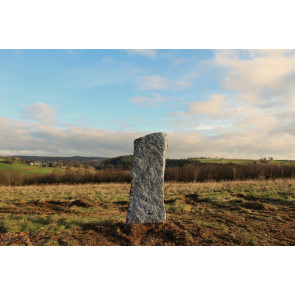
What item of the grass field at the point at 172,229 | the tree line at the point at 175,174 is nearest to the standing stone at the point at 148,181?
the grass field at the point at 172,229

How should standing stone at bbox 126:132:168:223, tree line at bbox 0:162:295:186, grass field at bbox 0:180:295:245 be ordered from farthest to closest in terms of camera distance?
1. tree line at bbox 0:162:295:186
2. standing stone at bbox 126:132:168:223
3. grass field at bbox 0:180:295:245

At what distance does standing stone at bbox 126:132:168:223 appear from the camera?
6438 millimetres

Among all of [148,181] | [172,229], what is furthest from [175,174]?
[172,229]

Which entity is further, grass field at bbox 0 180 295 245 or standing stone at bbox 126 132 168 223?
standing stone at bbox 126 132 168 223

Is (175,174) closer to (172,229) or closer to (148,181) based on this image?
(148,181)

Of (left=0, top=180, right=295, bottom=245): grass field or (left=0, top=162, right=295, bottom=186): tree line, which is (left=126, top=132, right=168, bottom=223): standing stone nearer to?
(left=0, top=180, right=295, bottom=245): grass field

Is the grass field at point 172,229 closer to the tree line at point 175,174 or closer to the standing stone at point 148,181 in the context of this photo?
the standing stone at point 148,181

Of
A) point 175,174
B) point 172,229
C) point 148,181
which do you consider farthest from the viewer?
point 175,174

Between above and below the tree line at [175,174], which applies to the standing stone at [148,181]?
above

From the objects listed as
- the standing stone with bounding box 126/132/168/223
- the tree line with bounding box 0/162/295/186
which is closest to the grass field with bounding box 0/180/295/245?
the standing stone with bounding box 126/132/168/223

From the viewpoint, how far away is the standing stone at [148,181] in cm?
644

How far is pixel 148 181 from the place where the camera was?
6559 millimetres

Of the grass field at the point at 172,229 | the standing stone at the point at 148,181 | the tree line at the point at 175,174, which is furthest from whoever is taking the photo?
the tree line at the point at 175,174

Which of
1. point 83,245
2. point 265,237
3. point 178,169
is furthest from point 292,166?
point 83,245
